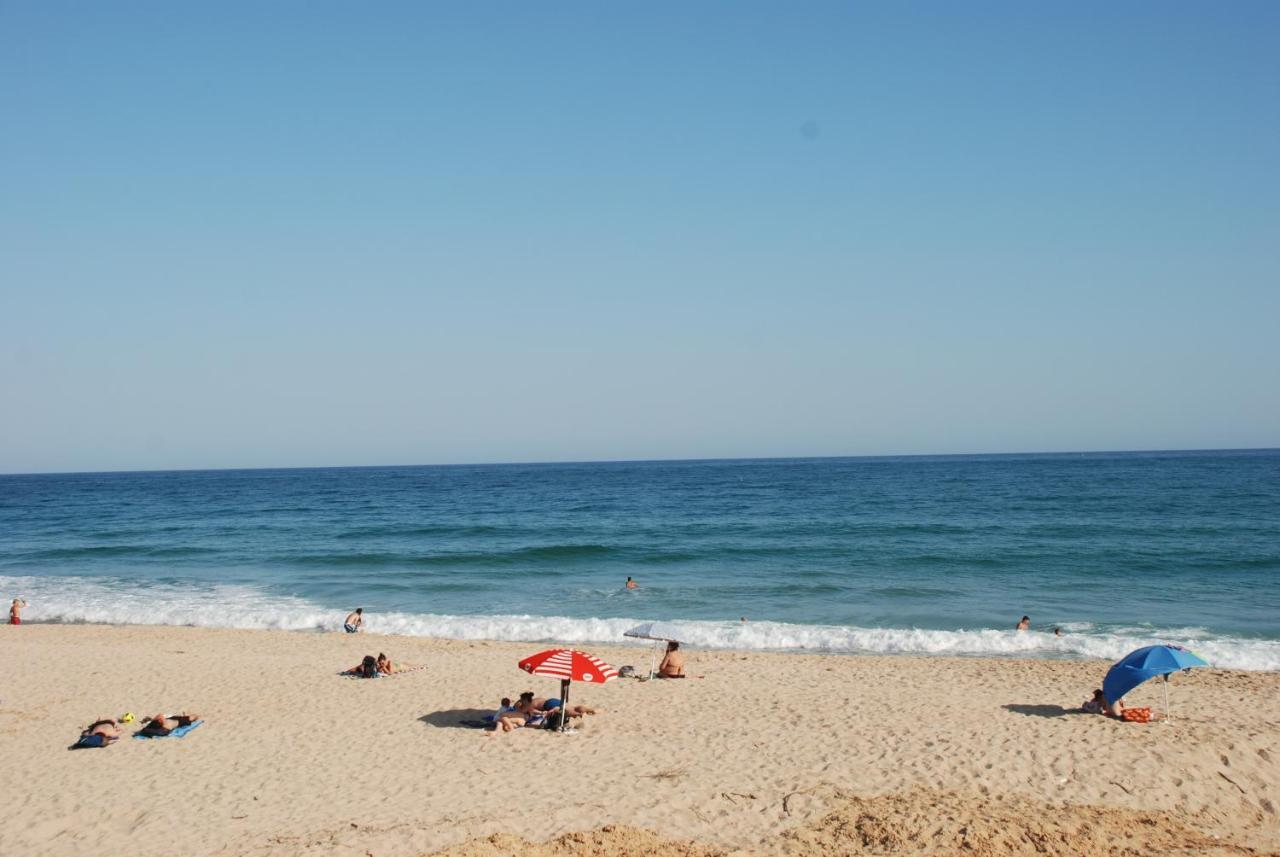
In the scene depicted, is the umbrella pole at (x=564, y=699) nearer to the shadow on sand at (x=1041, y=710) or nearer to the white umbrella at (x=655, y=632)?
the white umbrella at (x=655, y=632)

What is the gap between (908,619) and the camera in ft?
78.1

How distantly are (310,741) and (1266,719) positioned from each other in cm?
1487

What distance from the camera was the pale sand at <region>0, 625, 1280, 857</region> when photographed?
391 inches

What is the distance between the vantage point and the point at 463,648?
68.6ft

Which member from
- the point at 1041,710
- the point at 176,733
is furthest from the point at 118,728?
the point at 1041,710

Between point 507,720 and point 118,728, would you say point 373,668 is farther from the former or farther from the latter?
point 507,720

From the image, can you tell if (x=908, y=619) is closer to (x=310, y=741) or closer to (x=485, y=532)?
(x=310, y=741)

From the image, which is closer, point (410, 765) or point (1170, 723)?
point (410, 765)

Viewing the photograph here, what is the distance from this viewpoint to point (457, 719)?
47.6 ft

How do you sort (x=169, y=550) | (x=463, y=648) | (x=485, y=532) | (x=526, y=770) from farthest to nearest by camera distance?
(x=485, y=532)
(x=169, y=550)
(x=463, y=648)
(x=526, y=770)

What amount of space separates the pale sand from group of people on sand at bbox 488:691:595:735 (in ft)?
0.98

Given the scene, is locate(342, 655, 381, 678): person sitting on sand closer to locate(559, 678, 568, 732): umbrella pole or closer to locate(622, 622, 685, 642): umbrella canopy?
locate(622, 622, 685, 642): umbrella canopy

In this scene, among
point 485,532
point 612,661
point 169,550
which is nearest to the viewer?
point 612,661

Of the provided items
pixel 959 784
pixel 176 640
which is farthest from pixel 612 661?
pixel 176 640
